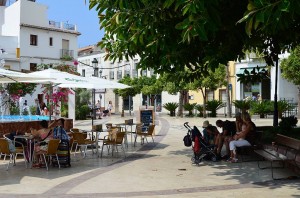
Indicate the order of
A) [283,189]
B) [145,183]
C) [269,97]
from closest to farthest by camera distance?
[283,189] < [145,183] < [269,97]

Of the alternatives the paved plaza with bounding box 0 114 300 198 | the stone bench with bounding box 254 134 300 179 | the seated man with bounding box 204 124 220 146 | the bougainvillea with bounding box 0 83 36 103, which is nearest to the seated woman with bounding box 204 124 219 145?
the seated man with bounding box 204 124 220 146

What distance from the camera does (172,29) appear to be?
7.01m

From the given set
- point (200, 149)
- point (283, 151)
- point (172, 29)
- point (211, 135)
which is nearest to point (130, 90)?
point (211, 135)

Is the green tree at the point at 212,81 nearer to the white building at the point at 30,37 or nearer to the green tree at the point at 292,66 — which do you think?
the green tree at the point at 292,66

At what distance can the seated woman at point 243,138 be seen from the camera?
10.4 meters

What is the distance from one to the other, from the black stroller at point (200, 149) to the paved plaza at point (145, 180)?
0.64 feet

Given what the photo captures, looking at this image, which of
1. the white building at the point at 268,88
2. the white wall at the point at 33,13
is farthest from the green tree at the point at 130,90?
the white wall at the point at 33,13

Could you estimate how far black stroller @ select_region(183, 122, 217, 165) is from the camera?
10.4m

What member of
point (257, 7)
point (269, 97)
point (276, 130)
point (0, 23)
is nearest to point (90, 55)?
point (0, 23)

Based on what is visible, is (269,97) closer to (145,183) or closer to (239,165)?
(239,165)

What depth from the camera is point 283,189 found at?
7.46 m

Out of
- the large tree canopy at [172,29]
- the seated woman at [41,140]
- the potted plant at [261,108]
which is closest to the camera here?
the large tree canopy at [172,29]

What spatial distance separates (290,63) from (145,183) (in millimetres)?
21630

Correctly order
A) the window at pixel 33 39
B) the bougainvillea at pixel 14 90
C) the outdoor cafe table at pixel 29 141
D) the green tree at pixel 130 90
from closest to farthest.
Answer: the outdoor cafe table at pixel 29 141 < the bougainvillea at pixel 14 90 < the green tree at pixel 130 90 < the window at pixel 33 39
